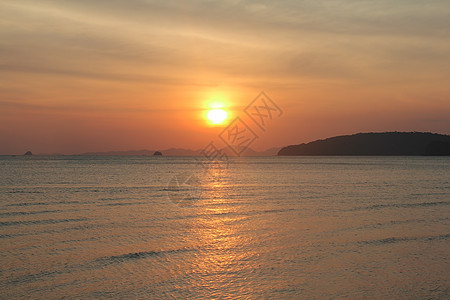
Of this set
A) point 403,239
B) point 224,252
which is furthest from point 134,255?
point 403,239

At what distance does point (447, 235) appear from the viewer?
67.4ft

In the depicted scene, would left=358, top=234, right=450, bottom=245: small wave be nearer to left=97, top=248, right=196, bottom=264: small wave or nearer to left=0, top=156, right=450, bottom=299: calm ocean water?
left=0, top=156, right=450, bottom=299: calm ocean water

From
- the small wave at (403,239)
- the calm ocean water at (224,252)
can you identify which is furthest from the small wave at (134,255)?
the small wave at (403,239)

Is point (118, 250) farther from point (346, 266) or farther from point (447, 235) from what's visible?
point (447, 235)

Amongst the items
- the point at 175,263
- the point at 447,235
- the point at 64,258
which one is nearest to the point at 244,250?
the point at 175,263

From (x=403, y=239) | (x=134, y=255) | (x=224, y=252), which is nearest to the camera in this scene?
(x=134, y=255)

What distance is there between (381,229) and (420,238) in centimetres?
253

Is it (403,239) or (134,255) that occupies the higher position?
(134,255)

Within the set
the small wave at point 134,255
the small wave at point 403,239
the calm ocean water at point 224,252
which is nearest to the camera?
the calm ocean water at point 224,252

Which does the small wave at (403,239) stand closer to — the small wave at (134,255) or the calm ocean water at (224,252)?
the calm ocean water at (224,252)

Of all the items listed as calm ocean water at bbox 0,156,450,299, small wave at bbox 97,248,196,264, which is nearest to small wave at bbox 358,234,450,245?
calm ocean water at bbox 0,156,450,299

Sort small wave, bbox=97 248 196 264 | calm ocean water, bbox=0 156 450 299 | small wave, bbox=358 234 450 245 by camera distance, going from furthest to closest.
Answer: small wave, bbox=358 234 450 245 < small wave, bbox=97 248 196 264 < calm ocean water, bbox=0 156 450 299

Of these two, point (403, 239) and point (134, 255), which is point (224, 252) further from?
point (403, 239)

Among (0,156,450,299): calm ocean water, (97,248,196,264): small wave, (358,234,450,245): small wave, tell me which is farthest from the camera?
(358,234,450,245): small wave
